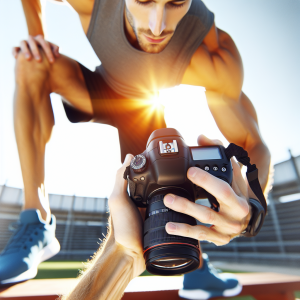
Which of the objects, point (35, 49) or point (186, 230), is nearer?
point (186, 230)

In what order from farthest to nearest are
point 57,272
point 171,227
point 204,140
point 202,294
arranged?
point 57,272
point 202,294
point 204,140
point 171,227

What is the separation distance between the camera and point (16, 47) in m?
0.74

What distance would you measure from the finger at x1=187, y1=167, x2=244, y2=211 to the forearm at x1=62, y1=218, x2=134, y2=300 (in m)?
0.20

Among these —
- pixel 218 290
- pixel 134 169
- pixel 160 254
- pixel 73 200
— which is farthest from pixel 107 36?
pixel 73 200

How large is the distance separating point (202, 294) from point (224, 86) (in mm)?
797

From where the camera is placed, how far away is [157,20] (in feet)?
2.18

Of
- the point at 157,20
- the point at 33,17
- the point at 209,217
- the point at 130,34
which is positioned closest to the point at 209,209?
the point at 209,217

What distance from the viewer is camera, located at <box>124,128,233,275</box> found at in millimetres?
294

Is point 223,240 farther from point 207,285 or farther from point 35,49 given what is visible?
point 35,49

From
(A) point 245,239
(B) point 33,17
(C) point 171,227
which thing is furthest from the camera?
(A) point 245,239

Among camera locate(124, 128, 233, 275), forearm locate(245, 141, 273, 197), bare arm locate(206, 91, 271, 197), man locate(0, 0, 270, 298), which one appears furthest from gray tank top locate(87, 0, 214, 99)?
camera locate(124, 128, 233, 275)

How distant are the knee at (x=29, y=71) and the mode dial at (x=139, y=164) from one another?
550mm

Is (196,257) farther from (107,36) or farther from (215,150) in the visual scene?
(107,36)

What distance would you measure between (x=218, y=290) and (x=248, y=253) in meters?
4.74
